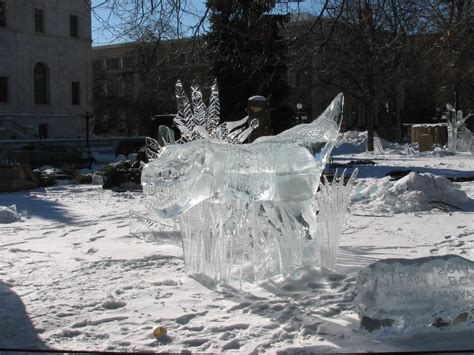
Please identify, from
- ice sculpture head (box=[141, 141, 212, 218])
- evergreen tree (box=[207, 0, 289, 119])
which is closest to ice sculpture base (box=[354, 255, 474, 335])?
ice sculpture head (box=[141, 141, 212, 218])

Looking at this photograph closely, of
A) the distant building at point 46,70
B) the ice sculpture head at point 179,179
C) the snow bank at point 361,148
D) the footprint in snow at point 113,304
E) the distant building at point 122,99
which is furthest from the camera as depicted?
the distant building at point 46,70

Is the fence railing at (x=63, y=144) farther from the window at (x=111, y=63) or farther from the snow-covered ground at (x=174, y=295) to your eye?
the window at (x=111, y=63)

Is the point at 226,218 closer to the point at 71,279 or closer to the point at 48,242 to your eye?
the point at 71,279

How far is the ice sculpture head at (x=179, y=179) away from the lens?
569 centimetres

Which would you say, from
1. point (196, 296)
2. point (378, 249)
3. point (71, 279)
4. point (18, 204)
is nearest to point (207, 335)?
point (196, 296)

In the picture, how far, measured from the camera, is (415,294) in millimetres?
4590

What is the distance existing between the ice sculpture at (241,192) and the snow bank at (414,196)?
5148 mm

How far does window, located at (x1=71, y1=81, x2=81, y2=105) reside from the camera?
5768 cm

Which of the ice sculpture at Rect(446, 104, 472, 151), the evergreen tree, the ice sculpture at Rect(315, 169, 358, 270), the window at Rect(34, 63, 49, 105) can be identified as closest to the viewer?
the ice sculpture at Rect(315, 169, 358, 270)

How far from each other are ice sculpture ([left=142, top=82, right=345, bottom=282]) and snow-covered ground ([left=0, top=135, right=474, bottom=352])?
313 mm

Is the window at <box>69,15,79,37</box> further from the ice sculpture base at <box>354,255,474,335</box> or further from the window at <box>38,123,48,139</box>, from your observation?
the ice sculpture base at <box>354,255,474,335</box>

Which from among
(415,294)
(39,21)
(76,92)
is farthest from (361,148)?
(39,21)

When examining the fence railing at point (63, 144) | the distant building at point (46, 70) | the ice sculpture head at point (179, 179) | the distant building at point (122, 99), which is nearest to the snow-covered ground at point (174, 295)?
the ice sculpture head at point (179, 179)

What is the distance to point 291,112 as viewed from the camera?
3194 cm
